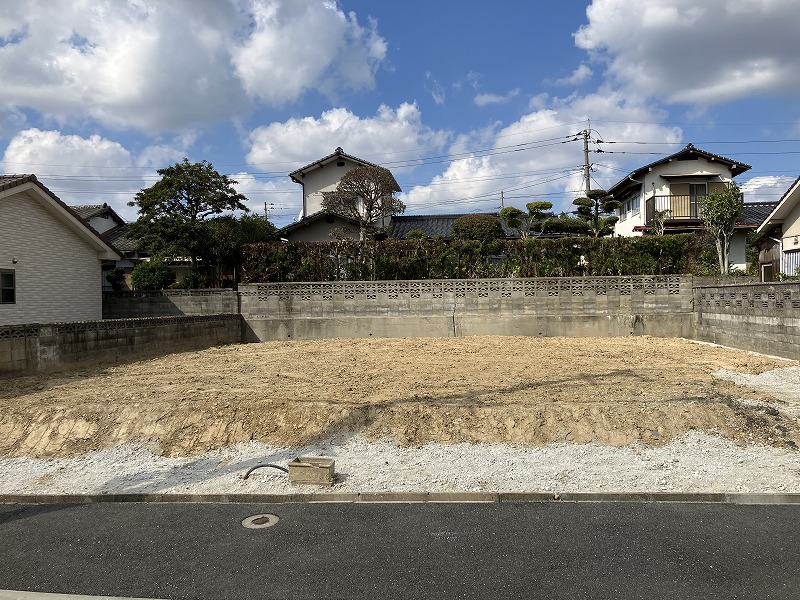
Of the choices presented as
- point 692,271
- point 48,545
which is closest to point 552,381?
point 48,545

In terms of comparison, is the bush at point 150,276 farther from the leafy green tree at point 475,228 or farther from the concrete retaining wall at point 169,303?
the leafy green tree at point 475,228

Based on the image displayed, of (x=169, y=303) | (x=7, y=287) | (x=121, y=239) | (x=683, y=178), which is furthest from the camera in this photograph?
(x=121, y=239)

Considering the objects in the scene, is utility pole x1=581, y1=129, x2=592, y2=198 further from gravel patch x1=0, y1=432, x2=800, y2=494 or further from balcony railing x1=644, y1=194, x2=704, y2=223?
gravel patch x1=0, y1=432, x2=800, y2=494

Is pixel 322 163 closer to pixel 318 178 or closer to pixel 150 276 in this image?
pixel 318 178

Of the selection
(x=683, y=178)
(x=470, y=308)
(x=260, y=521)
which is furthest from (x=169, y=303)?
(x=683, y=178)

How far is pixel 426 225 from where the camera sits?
88.8ft

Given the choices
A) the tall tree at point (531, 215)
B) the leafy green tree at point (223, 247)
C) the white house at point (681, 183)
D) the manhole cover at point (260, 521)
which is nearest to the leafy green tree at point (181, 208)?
the leafy green tree at point (223, 247)

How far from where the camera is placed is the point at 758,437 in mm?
5625

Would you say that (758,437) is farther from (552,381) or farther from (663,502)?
(552,381)

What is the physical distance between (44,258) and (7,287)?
1346 millimetres

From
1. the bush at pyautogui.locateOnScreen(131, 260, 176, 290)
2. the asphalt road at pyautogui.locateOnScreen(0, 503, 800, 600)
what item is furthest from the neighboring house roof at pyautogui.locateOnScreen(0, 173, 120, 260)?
the asphalt road at pyautogui.locateOnScreen(0, 503, 800, 600)

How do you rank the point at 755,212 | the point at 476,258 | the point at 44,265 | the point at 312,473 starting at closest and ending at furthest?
the point at 312,473 → the point at 44,265 → the point at 476,258 → the point at 755,212

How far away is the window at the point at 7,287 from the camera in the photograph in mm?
12766

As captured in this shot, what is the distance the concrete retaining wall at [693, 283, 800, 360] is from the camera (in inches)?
383
